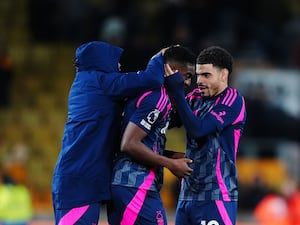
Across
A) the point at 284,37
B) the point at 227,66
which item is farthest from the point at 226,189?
the point at 284,37

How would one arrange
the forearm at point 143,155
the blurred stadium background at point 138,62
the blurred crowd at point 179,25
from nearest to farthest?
the forearm at point 143,155 → the blurred stadium background at point 138,62 → the blurred crowd at point 179,25

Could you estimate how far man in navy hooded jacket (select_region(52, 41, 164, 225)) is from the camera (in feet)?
21.7

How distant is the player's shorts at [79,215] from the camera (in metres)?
6.58

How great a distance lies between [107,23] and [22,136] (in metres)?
2.29

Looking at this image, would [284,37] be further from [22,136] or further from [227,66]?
[227,66]

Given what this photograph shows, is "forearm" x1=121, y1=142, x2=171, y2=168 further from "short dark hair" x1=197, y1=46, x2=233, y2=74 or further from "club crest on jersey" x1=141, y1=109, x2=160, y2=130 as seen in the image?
"short dark hair" x1=197, y1=46, x2=233, y2=74

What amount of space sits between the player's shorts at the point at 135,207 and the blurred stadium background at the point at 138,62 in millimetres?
8134

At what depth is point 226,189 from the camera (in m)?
6.86

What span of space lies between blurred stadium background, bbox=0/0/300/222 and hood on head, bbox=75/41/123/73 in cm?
783

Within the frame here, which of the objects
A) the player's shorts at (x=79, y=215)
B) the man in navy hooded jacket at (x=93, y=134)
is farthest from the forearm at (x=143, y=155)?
the player's shorts at (x=79, y=215)

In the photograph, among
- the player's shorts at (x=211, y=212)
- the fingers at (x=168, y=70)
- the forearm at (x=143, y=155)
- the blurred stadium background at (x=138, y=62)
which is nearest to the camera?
the forearm at (x=143, y=155)

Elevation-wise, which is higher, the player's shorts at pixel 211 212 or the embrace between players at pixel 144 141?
the embrace between players at pixel 144 141

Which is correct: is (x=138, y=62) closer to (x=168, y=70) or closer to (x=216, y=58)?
(x=216, y=58)

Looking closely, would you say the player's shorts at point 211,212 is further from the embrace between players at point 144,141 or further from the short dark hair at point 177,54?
the short dark hair at point 177,54
